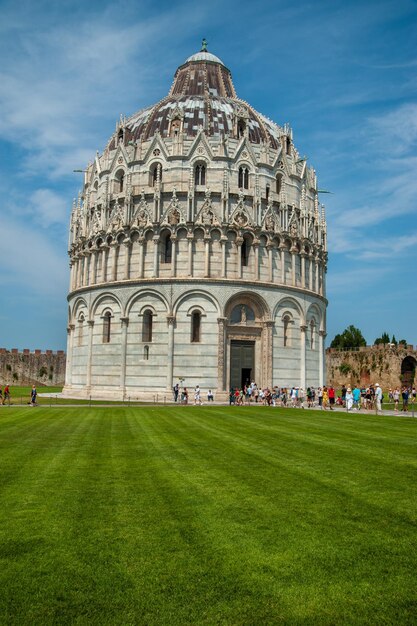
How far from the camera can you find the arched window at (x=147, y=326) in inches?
1892

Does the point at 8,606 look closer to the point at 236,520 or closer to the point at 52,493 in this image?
the point at 236,520

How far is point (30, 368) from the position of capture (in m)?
84.1

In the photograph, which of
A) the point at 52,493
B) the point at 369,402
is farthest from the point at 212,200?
the point at 52,493

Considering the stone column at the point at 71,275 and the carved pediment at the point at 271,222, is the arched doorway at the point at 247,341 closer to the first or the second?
the carved pediment at the point at 271,222

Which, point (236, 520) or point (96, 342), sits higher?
point (96, 342)

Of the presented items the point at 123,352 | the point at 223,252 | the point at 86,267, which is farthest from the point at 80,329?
the point at 223,252

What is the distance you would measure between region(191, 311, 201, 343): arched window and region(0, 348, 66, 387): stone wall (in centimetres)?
4278

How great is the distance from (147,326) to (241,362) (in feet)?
27.9

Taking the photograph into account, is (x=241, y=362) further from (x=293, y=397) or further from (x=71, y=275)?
(x=71, y=275)

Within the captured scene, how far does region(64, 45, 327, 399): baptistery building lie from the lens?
47.0 meters

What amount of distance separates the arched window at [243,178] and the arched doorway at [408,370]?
136 feet

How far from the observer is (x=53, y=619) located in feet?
19.3

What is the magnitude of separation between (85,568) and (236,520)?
267cm

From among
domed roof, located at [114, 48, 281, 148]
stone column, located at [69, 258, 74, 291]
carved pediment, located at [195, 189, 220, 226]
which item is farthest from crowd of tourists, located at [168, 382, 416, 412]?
domed roof, located at [114, 48, 281, 148]
